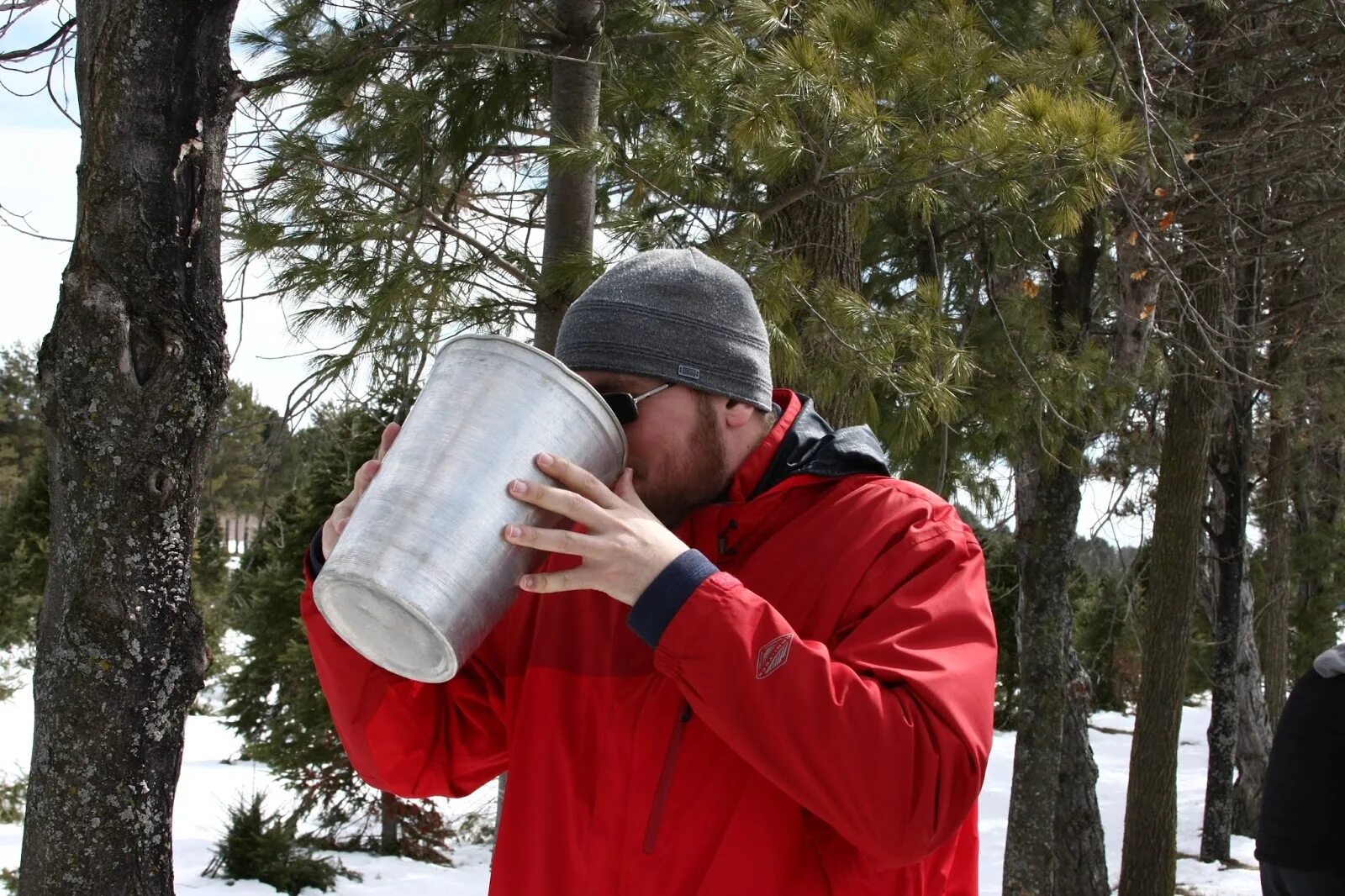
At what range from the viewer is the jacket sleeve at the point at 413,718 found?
169 cm

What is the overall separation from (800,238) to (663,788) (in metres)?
3.23

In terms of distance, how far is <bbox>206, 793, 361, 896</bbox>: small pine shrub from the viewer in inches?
328

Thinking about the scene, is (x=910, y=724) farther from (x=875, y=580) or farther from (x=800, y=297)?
(x=800, y=297)

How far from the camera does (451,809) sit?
38.2ft

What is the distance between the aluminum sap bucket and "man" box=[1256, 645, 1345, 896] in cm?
194

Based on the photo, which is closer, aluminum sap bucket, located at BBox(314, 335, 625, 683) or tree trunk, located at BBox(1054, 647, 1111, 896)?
aluminum sap bucket, located at BBox(314, 335, 625, 683)

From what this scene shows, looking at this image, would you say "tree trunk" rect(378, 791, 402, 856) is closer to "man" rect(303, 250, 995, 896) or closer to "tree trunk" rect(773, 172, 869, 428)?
"tree trunk" rect(773, 172, 869, 428)

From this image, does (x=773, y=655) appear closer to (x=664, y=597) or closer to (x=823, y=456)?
(x=664, y=597)

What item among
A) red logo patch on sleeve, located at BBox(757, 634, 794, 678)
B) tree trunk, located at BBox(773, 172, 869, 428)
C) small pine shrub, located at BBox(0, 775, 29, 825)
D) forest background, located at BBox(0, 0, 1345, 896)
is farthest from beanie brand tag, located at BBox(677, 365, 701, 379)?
small pine shrub, located at BBox(0, 775, 29, 825)

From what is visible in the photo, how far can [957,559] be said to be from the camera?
1.52 metres

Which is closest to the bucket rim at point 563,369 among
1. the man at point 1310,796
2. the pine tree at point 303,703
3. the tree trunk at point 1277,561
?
Answer: the man at point 1310,796

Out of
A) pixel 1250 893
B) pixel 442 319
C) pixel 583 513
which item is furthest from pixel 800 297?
pixel 1250 893

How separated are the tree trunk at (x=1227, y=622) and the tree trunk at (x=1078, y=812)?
7.86 ft

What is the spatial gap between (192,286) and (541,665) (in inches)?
59.4
